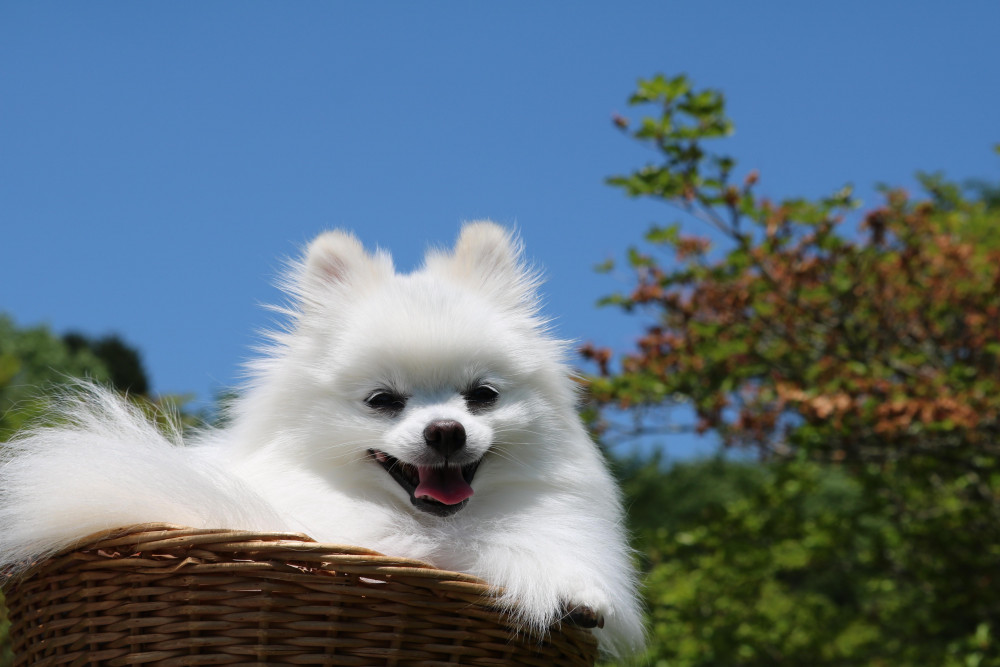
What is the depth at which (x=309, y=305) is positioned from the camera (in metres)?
2.90

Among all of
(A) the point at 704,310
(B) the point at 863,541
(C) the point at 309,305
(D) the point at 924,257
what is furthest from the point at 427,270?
(B) the point at 863,541

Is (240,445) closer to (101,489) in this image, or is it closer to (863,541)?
(101,489)

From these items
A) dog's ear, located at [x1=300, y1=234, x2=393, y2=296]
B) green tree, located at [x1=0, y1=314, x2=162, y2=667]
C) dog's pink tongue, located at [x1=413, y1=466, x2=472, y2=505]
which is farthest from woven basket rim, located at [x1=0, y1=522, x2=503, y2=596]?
green tree, located at [x1=0, y1=314, x2=162, y2=667]

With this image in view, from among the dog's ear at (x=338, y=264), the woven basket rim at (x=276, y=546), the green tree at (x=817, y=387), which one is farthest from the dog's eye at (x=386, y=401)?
the green tree at (x=817, y=387)

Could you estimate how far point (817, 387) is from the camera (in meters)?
5.55

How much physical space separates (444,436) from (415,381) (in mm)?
237

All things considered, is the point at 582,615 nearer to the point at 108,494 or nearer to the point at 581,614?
the point at 581,614

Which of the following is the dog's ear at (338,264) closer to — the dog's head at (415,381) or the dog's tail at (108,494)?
the dog's head at (415,381)

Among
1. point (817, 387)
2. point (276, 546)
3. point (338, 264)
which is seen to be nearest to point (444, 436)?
point (276, 546)

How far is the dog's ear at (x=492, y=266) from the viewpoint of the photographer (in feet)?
9.89

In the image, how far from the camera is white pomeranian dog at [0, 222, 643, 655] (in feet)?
7.59

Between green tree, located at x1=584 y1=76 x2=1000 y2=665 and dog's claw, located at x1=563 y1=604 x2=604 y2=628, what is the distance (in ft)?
10.3

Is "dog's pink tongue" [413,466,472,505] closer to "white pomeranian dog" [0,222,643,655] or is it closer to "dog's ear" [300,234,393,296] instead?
"white pomeranian dog" [0,222,643,655]

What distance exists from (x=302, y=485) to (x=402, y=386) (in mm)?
423
